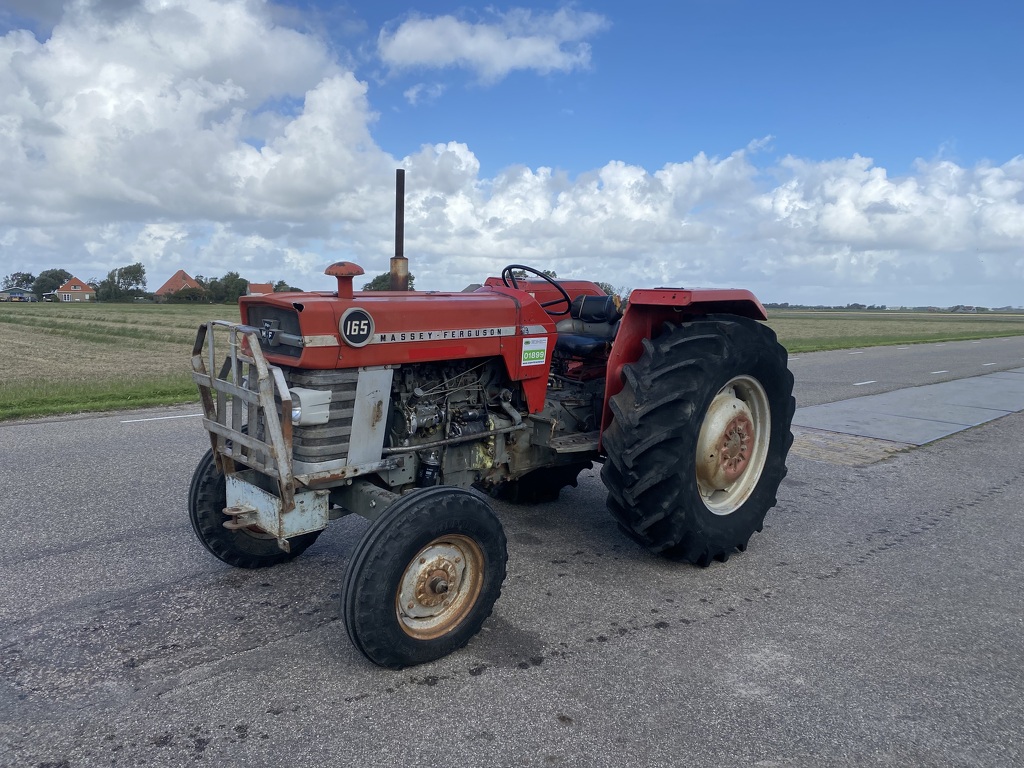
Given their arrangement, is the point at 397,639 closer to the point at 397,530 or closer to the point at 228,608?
the point at 397,530

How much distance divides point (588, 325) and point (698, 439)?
114 centimetres

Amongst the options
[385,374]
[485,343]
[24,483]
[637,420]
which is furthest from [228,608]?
[24,483]

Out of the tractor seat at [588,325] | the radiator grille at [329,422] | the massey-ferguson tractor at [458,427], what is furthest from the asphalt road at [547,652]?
the tractor seat at [588,325]

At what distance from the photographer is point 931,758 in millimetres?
2506

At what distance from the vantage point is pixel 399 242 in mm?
4422

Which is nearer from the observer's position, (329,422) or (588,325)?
(329,422)

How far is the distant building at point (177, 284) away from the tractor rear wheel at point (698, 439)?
63.1m

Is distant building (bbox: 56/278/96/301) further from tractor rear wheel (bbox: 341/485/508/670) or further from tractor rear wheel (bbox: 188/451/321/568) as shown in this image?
tractor rear wheel (bbox: 341/485/508/670)

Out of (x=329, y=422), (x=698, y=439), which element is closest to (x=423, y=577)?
(x=329, y=422)

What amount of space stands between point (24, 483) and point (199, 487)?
2456mm

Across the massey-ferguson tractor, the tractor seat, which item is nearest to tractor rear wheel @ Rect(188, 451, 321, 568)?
the massey-ferguson tractor

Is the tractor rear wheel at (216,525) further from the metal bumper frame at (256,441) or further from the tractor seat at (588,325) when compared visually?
the tractor seat at (588,325)

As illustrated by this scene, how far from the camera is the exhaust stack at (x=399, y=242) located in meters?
4.23

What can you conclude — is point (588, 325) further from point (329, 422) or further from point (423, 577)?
point (423, 577)
